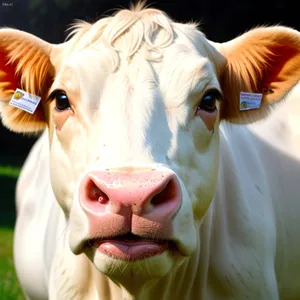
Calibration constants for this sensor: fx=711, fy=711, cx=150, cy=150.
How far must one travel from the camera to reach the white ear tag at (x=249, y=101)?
3.71 metres

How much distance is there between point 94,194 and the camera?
2781mm

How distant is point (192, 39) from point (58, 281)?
1.48m

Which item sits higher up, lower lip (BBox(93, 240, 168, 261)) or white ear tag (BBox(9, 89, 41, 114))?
white ear tag (BBox(9, 89, 41, 114))

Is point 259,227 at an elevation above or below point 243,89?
below

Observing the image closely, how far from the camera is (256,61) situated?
3699 millimetres

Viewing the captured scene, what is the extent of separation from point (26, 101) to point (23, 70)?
165 mm

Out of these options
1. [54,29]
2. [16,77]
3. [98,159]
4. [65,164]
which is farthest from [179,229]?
[54,29]

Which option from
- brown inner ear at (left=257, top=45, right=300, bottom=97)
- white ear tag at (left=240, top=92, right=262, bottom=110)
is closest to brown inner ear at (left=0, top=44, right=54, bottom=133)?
white ear tag at (left=240, top=92, right=262, bottom=110)

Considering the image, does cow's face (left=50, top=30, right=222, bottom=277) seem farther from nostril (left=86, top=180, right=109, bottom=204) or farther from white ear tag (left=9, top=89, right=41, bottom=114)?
white ear tag (left=9, top=89, right=41, bottom=114)

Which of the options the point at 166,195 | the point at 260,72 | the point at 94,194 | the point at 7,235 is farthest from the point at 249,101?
the point at 7,235

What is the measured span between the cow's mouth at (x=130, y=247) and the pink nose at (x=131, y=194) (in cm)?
13

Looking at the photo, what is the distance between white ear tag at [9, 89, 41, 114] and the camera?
366cm

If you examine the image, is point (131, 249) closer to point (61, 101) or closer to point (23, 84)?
point (61, 101)

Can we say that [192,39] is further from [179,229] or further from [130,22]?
[179,229]
